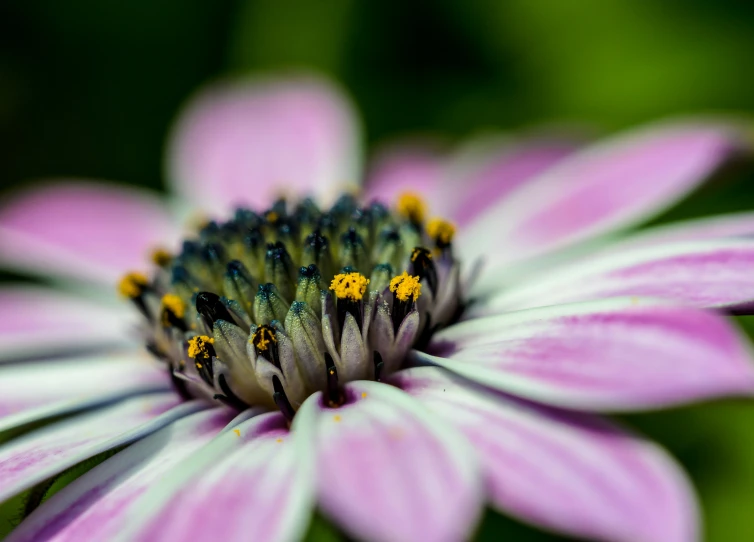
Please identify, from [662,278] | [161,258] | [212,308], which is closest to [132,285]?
[161,258]

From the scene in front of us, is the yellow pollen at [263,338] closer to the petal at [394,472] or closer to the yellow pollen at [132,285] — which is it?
the petal at [394,472]

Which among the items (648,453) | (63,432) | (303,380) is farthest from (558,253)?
(63,432)

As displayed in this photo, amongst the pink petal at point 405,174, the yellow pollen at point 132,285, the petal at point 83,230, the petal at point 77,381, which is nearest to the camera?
the petal at point 77,381

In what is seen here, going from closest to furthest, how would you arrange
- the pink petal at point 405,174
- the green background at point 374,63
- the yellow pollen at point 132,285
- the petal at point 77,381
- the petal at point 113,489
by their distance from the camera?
the petal at point 113,489 → the petal at point 77,381 → the yellow pollen at point 132,285 → the pink petal at point 405,174 → the green background at point 374,63

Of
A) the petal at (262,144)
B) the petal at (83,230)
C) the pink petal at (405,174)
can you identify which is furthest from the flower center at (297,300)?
the pink petal at (405,174)

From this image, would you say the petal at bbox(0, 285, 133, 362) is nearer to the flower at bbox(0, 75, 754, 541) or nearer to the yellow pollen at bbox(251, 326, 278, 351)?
the flower at bbox(0, 75, 754, 541)

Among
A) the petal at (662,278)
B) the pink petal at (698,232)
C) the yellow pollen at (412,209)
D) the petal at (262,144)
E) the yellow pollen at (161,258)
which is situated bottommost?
the petal at (662,278)

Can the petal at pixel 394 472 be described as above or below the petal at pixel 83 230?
below

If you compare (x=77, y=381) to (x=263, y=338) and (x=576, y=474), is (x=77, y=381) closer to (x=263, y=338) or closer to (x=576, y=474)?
(x=263, y=338)
